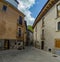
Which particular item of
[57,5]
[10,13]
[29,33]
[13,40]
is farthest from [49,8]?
[29,33]

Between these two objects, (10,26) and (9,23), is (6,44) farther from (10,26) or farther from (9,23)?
(9,23)

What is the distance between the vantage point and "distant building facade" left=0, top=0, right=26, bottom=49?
30.4m

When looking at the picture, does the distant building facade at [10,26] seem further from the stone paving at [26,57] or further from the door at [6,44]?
the stone paving at [26,57]

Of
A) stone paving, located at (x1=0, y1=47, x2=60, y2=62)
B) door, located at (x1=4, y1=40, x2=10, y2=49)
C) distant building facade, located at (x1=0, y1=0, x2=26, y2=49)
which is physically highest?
distant building facade, located at (x1=0, y1=0, x2=26, y2=49)

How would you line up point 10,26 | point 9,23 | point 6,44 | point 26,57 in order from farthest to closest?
point 10,26 → point 9,23 → point 6,44 → point 26,57

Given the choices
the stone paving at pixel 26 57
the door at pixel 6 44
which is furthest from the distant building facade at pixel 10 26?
the stone paving at pixel 26 57

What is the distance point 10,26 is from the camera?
33.3 metres

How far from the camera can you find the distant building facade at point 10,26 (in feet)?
99.8

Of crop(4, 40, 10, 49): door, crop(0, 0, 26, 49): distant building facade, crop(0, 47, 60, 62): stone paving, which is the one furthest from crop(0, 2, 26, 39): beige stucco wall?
crop(0, 47, 60, 62): stone paving

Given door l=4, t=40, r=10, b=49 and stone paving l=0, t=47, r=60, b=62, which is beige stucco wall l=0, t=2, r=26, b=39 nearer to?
door l=4, t=40, r=10, b=49

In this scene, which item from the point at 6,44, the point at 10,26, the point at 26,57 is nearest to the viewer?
the point at 26,57

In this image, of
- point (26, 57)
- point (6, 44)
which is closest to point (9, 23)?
point (6, 44)

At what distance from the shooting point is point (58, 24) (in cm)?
2559

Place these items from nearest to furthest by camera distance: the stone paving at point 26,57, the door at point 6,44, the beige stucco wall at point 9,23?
1. the stone paving at point 26,57
2. the beige stucco wall at point 9,23
3. the door at point 6,44
